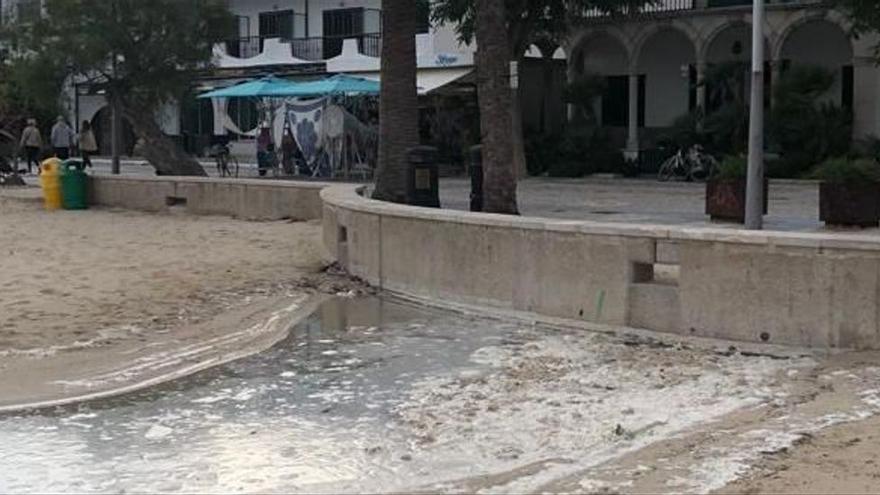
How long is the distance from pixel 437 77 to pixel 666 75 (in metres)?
6.69

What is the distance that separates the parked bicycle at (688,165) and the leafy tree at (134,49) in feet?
37.3

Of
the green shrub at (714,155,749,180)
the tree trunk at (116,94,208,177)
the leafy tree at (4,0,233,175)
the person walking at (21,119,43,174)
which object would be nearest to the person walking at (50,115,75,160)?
the person walking at (21,119,43,174)

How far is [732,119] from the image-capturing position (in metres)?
29.5

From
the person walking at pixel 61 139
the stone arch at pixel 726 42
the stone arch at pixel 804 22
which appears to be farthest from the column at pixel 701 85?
the person walking at pixel 61 139

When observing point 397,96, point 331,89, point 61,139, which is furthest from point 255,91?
point 397,96

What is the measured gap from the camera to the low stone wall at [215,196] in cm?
2008

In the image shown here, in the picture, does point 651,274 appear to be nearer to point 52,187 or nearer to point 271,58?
point 52,187

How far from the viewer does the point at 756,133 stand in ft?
45.4

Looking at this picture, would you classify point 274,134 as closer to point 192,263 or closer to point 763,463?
point 192,263

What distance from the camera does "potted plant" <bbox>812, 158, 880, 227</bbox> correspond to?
15359 mm

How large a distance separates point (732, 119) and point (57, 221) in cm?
1670

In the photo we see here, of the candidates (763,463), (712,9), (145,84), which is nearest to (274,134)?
(145,84)

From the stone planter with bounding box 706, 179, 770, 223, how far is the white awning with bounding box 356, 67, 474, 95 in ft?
54.9

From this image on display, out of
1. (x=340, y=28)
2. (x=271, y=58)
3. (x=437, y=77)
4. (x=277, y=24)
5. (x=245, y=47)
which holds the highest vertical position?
(x=277, y=24)
